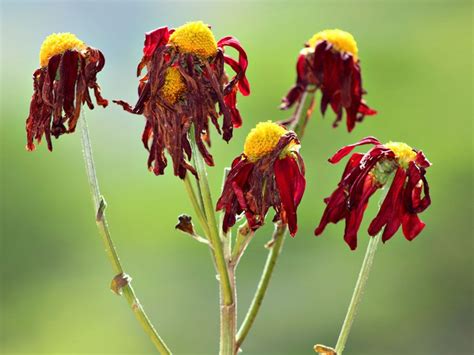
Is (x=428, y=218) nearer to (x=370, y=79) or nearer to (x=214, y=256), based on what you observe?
(x=370, y=79)

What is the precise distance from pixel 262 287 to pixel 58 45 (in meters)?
0.28

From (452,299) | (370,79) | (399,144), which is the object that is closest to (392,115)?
(370,79)

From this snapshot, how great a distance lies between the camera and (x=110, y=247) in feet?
2.03

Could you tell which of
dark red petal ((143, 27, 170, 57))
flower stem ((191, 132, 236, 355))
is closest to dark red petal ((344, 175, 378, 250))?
flower stem ((191, 132, 236, 355))

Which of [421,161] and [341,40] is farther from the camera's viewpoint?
[341,40]

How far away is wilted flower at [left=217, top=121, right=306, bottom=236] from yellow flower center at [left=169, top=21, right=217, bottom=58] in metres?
0.08

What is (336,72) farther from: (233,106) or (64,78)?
(64,78)

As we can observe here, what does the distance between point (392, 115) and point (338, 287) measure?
2.45 ft

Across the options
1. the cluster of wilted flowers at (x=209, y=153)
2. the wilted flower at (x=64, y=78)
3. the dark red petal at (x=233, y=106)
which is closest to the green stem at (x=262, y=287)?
the cluster of wilted flowers at (x=209, y=153)

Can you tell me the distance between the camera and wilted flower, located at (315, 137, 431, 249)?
0.62 meters

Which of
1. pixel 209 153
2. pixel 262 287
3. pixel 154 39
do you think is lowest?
pixel 262 287

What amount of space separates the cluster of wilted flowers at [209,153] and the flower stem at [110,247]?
15 millimetres

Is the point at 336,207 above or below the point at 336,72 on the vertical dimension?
below

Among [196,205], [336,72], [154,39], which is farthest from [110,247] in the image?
[336,72]
